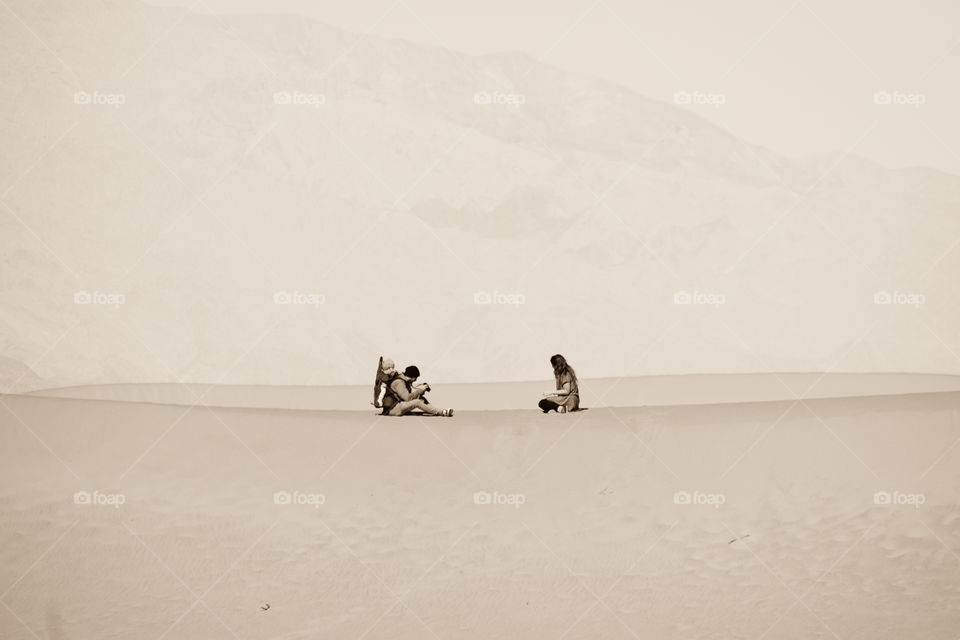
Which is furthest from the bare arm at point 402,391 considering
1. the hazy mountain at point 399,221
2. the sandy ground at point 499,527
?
the hazy mountain at point 399,221

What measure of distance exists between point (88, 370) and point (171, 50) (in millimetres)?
14853

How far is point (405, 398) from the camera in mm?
12344

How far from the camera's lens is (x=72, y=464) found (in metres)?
10.9

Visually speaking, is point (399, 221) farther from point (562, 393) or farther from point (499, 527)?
point (499, 527)

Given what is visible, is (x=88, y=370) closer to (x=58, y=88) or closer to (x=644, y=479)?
(x=58, y=88)

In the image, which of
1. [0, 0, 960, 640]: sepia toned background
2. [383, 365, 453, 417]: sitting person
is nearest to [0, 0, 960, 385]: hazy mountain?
[0, 0, 960, 640]: sepia toned background

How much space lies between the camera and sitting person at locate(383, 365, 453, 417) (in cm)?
1220

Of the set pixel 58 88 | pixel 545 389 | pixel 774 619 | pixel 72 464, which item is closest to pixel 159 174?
pixel 58 88

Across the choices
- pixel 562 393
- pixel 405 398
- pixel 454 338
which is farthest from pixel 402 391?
pixel 454 338

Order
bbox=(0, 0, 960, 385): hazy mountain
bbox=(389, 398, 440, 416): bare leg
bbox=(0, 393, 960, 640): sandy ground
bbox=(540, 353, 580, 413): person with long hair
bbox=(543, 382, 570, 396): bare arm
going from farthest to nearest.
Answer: bbox=(0, 0, 960, 385): hazy mountain, bbox=(543, 382, 570, 396): bare arm, bbox=(540, 353, 580, 413): person with long hair, bbox=(389, 398, 440, 416): bare leg, bbox=(0, 393, 960, 640): sandy ground

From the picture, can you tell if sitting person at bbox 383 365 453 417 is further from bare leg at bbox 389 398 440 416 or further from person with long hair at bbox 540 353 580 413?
person with long hair at bbox 540 353 580 413

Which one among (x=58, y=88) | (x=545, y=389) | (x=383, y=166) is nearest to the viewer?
(x=545, y=389)

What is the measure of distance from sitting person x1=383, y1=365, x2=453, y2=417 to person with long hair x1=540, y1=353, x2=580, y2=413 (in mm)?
1229

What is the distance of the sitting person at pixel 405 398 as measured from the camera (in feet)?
40.0
